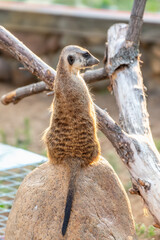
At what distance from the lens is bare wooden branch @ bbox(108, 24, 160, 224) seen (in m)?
2.00

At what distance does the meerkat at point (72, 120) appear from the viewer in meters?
1.80

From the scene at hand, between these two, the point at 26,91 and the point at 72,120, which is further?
the point at 26,91

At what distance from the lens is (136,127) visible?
→ 2.32 metres

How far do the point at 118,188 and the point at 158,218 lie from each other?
0.23m

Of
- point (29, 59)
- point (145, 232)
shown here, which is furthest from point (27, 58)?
point (145, 232)

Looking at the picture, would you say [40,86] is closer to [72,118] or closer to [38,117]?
[72,118]

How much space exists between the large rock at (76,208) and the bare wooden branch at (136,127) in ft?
0.41

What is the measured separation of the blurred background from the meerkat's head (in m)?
3.08

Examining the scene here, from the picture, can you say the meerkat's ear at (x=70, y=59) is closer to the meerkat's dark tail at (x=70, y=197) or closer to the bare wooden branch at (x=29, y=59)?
the meerkat's dark tail at (x=70, y=197)

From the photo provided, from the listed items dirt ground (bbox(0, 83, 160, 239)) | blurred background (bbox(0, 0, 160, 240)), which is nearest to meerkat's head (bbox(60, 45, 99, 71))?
dirt ground (bbox(0, 83, 160, 239))

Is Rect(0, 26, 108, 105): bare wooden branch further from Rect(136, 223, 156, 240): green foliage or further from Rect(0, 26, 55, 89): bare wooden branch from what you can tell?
Rect(136, 223, 156, 240): green foliage

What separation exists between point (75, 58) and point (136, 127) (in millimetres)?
684

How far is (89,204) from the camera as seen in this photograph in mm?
1952

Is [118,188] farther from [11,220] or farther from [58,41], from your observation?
[58,41]
